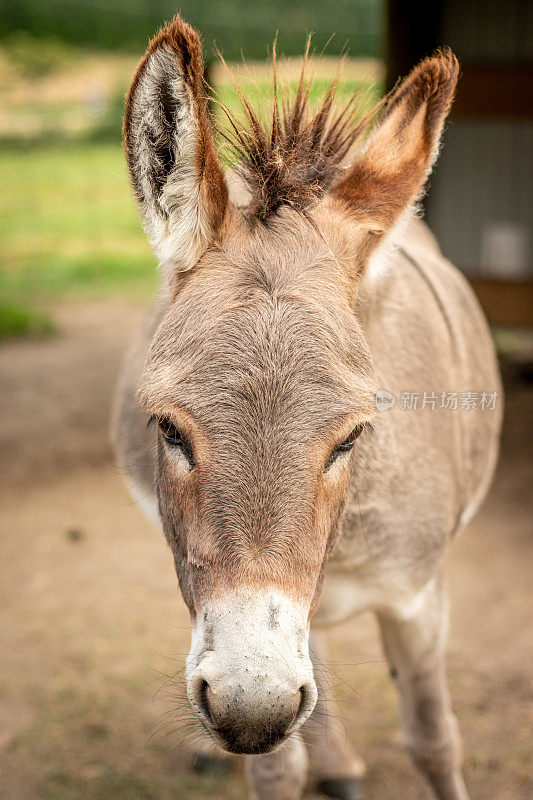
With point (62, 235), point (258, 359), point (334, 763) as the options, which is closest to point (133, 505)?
point (334, 763)

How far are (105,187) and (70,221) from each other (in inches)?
78.8

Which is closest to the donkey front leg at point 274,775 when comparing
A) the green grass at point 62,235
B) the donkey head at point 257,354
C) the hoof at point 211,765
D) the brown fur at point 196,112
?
the hoof at point 211,765

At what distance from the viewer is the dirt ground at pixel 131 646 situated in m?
3.66

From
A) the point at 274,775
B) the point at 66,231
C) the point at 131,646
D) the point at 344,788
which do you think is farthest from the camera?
the point at 66,231

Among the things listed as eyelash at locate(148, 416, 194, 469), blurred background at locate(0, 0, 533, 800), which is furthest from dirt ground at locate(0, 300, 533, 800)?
eyelash at locate(148, 416, 194, 469)

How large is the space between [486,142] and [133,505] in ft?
18.1

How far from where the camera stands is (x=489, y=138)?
8.23 meters

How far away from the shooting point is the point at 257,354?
1.80 m

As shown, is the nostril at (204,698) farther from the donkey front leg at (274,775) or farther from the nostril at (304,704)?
the donkey front leg at (274,775)

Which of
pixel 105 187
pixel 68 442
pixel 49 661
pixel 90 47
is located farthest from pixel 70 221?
pixel 49 661

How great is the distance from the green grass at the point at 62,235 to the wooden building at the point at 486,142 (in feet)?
16.8

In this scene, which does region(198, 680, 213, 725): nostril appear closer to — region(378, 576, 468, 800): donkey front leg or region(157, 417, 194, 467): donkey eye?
region(157, 417, 194, 467): donkey eye

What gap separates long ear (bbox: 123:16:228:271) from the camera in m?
1.92

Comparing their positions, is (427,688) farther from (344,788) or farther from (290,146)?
(290,146)
